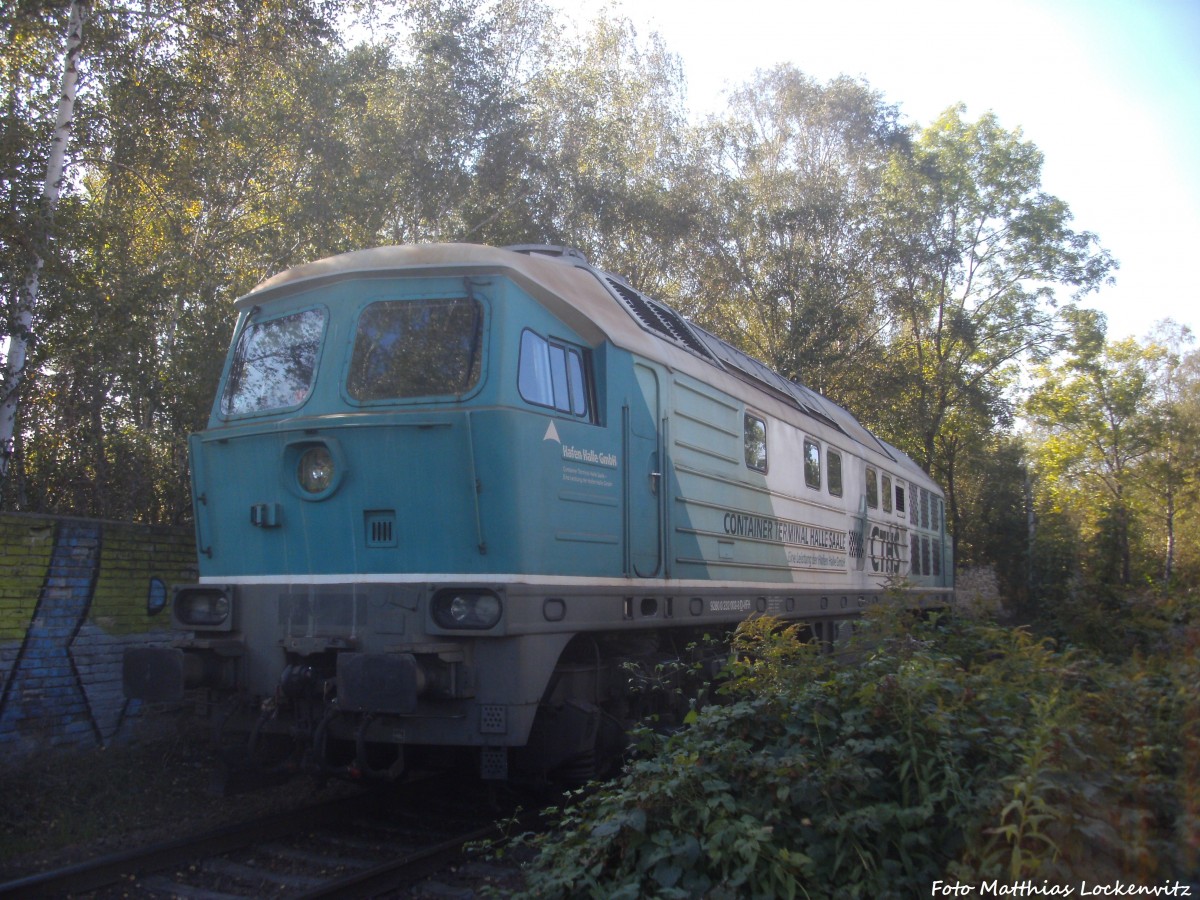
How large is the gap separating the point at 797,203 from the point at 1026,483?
14405 mm

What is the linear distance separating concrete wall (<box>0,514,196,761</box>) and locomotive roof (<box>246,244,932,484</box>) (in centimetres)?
267

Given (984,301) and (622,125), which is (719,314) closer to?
(622,125)

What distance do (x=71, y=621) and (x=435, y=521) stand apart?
4.00 meters

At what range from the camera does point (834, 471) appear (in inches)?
437

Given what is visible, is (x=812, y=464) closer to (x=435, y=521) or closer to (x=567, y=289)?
(x=567, y=289)

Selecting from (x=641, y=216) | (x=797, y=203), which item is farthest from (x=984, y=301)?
(x=641, y=216)

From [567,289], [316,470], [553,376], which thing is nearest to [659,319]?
[567,289]

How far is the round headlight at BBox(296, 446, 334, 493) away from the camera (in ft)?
19.7

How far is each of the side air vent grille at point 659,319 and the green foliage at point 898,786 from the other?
337cm

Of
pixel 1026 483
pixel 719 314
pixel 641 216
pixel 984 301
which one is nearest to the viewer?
pixel 641 216

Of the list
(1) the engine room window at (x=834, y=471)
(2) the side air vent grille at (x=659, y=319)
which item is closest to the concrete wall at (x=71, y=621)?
(2) the side air vent grille at (x=659, y=319)

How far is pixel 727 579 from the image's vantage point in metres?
Answer: 7.93

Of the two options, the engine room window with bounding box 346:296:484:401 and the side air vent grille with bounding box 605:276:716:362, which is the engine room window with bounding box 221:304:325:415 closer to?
the engine room window with bounding box 346:296:484:401

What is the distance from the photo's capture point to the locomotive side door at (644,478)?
6.54 meters
